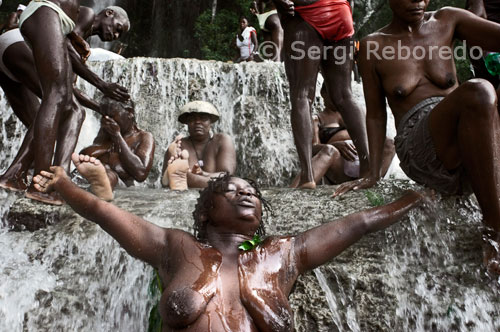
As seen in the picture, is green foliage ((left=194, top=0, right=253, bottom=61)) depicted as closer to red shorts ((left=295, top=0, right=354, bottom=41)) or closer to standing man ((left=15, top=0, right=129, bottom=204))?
red shorts ((left=295, top=0, right=354, bottom=41))

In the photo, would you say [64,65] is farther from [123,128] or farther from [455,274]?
[455,274]

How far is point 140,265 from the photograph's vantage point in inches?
134

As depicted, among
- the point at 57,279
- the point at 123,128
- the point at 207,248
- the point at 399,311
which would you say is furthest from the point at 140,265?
the point at 123,128

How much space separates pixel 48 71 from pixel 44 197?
88 centimetres

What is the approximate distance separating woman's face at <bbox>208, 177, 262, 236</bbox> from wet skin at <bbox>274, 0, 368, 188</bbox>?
5.43 feet

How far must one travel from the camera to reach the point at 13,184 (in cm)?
427

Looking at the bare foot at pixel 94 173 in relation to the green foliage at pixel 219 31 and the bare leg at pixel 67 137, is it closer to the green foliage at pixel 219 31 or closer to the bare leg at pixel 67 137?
the bare leg at pixel 67 137

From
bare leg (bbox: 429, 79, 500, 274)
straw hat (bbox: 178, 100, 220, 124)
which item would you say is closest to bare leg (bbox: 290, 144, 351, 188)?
straw hat (bbox: 178, 100, 220, 124)

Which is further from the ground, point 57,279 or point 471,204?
point 471,204

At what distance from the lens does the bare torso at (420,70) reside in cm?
363

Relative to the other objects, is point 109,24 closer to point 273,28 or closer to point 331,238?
point 331,238

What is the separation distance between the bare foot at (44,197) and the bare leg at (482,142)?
252 cm

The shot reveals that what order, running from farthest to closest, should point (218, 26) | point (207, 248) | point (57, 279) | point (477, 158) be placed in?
point (218, 26) < point (57, 279) < point (477, 158) < point (207, 248)

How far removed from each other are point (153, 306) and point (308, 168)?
1.70 metres
